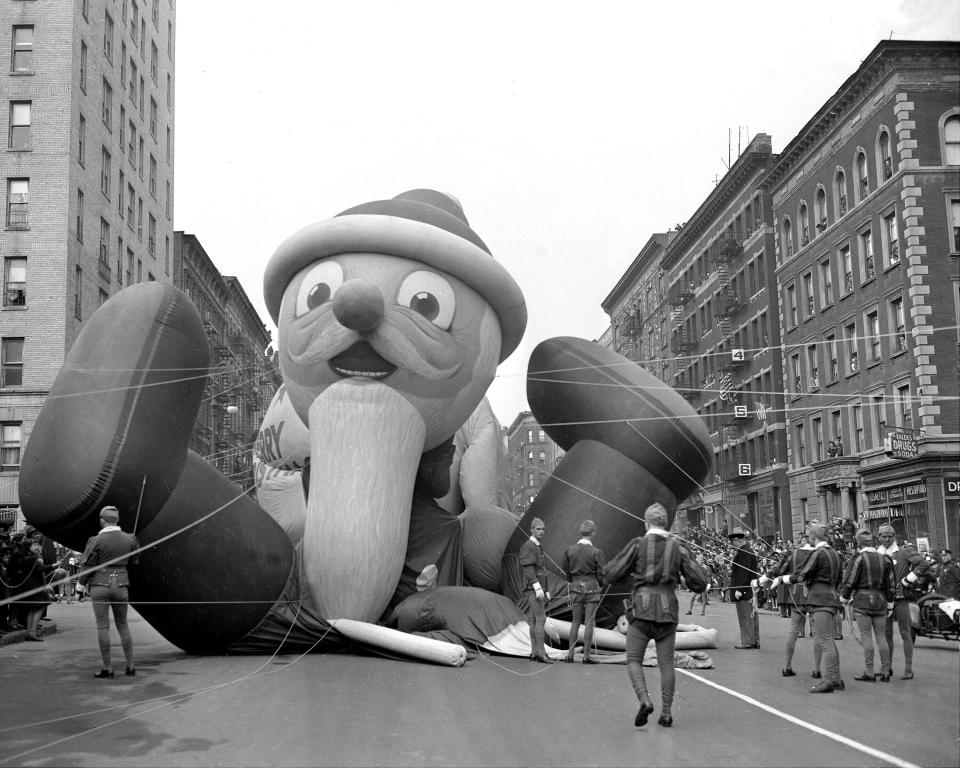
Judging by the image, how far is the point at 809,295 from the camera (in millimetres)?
37375

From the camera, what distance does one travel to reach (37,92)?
33.9 metres

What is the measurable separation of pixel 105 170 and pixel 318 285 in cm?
3025

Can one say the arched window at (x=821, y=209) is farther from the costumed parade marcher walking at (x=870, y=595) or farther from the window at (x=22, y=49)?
the costumed parade marcher walking at (x=870, y=595)

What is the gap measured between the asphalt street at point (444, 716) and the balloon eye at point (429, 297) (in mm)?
3291

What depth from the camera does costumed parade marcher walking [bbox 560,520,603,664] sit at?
1008cm

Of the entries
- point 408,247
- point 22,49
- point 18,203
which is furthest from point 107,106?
point 408,247

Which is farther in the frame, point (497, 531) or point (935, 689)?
point (497, 531)

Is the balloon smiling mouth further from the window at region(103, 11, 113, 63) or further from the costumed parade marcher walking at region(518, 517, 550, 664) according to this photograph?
the window at region(103, 11, 113, 63)

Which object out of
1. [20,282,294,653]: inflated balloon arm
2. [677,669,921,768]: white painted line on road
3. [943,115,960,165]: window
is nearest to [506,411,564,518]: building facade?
[20,282,294,653]: inflated balloon arm

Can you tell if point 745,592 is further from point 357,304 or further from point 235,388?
point 235,388

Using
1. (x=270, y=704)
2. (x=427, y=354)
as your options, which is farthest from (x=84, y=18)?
(x=270, y=704)

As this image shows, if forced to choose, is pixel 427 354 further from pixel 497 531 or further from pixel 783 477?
pixel 783 477

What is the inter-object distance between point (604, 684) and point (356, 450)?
3.11 metres

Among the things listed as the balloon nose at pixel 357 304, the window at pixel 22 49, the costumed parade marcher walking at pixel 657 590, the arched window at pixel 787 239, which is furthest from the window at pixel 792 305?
the costumed parade marcher walking at pixel 657 590
